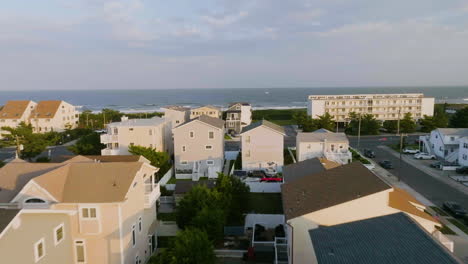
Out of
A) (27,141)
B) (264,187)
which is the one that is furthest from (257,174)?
(27,141)

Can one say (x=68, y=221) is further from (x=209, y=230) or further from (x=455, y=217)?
(x=455, y=217)

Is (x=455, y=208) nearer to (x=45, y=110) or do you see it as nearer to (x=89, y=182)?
(x=89, y=182)

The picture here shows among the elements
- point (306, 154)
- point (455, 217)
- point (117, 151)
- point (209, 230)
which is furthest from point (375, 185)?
point (117, 151)

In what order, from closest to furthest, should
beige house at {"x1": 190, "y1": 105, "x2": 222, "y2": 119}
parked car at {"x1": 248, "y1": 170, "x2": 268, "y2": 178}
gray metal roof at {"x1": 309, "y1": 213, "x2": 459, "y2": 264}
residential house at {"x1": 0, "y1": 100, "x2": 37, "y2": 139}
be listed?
gray metal roof at {"x1": 309, "y1": 213, "x2": 459, "y2": 264}, parked car at {"x1": 248, "y1": 170, "x2": 268, "y2": 178}, beige house at {"x1": 190, "y1": 105, "x2": 222, "y2": 119}, residential house at {"x1": 0, "y1": 100, "x2": 37, "y2": 139}

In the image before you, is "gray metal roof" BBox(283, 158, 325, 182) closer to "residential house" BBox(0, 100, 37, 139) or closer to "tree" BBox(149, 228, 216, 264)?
"tree" BBox(149, 228, 216, 264)

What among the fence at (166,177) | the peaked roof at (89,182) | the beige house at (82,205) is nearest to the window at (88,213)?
the beige house at (82,205)

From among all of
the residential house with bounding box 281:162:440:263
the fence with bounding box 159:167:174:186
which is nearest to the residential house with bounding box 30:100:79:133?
the fence with bounding box 159:167:174:186

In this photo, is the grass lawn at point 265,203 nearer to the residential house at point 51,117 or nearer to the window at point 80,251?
the window at point 80,251
